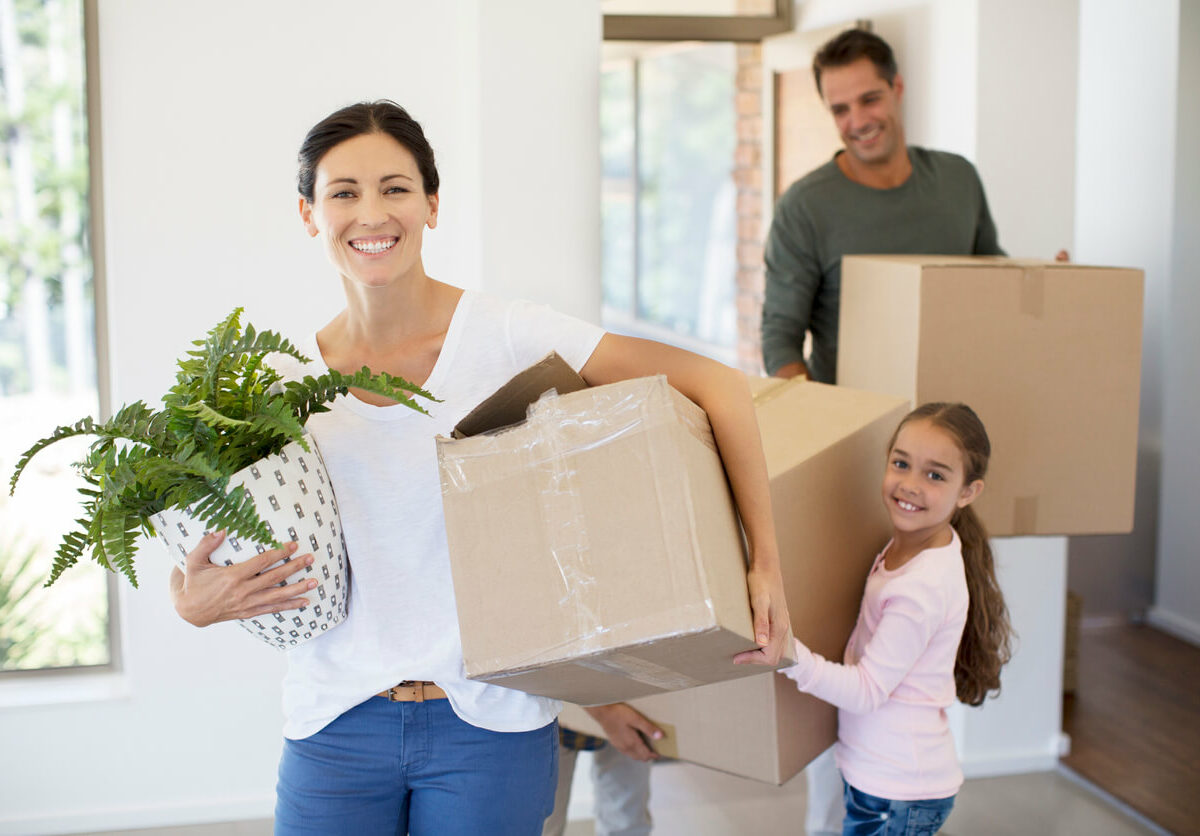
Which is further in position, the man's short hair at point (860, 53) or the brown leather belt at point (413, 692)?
the man's short hair at point (860, 53)

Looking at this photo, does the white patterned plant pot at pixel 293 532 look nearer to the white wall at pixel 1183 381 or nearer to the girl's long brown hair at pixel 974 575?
the girl's long brown hair at pixel 974 575

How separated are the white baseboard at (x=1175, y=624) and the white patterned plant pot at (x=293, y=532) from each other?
3432 millimetres

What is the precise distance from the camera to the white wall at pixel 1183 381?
11.6ft

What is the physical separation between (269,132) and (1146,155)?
2.83 m

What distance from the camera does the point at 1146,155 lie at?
3.68 meters

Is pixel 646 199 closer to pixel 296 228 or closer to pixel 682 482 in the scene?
pixel 296 228

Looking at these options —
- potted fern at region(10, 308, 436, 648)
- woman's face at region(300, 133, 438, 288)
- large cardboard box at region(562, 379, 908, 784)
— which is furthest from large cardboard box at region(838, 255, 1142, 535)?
potted fern at region(10, 308, 436, 648)

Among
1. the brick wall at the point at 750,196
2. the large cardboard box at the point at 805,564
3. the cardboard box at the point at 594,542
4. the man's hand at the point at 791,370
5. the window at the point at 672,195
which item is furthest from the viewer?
the window at the point at 672,195

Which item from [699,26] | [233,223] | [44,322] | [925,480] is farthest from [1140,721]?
[44,322]

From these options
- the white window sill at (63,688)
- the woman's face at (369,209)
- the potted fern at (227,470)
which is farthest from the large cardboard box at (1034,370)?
the white window sill at (63,688)

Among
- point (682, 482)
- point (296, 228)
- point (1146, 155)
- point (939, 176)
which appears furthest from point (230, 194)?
point (1146, 155)

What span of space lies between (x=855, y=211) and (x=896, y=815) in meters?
1.26

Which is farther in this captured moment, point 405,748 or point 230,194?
point 230,194

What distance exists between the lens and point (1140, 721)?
10.3 feet
